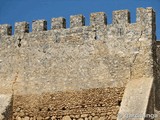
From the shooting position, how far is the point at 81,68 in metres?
18.4

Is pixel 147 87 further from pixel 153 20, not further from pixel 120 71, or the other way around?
pixel 153 20

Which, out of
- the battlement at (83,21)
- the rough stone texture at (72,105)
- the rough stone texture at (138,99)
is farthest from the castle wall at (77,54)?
the rough stone texture at (138,99)

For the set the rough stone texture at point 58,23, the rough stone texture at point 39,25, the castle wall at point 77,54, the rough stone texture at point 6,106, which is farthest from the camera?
the rough stone texture at point 39,25

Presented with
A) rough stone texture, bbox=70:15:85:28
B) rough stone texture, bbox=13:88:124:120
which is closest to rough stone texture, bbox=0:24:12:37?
rough stone texture, bbox=13:88:124:120

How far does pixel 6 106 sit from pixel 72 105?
2.29m

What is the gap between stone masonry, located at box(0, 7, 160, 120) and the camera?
1756 centimetres

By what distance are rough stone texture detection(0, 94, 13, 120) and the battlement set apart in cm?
226

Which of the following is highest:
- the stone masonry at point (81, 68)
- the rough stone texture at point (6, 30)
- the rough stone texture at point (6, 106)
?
the rough stone texture at point (6, 30)

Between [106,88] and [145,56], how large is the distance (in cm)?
156

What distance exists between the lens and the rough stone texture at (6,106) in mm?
18688

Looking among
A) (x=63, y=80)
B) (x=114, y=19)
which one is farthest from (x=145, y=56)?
(x=63, y=80)

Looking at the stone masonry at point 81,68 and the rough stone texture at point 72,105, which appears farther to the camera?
the rough stone texture at point 72,105

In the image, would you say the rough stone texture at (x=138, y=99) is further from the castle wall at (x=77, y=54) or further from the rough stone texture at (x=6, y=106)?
the rough stone texture at (x=6, y=106)

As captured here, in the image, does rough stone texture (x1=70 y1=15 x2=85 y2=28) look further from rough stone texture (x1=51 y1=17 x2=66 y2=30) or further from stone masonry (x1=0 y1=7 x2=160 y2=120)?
rough stone texture (x1=51 y1=17 x2=66 y2=30)
